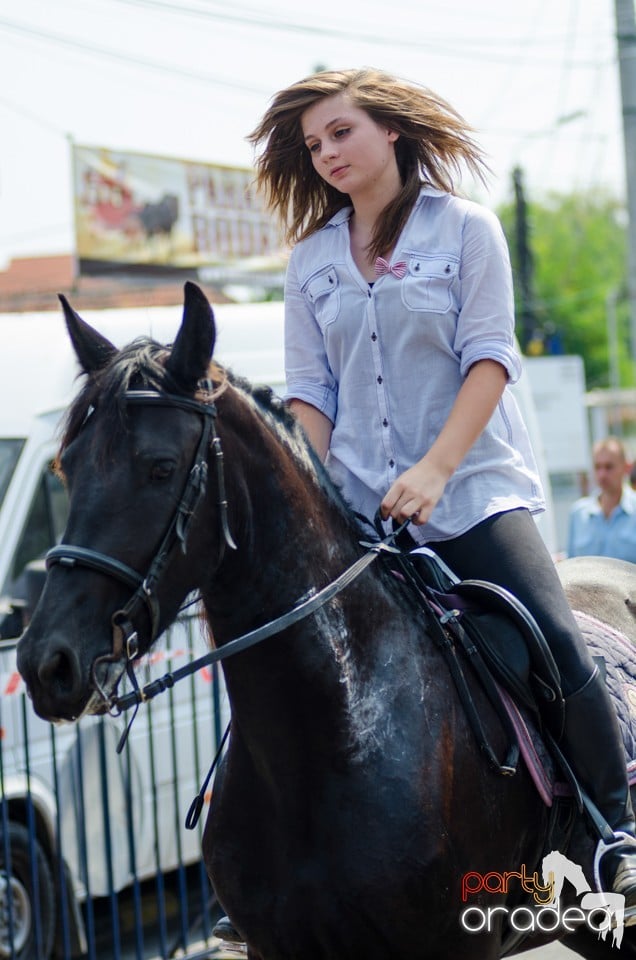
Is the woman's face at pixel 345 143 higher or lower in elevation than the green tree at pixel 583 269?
lower

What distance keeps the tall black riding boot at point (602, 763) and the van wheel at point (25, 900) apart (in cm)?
355

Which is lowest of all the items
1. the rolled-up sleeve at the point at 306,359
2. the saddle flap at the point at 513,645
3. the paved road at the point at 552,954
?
the paved road at the point at 552,954

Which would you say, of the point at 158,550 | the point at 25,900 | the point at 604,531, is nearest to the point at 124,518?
the point at 158,550

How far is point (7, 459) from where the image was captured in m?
6.60

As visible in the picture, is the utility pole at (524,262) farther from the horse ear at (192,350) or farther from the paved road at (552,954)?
the horse ear at (192,350)

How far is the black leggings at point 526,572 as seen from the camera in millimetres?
3367

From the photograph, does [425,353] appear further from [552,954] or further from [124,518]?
[552,954]

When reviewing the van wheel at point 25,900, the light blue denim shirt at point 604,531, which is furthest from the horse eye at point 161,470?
the light blue denim shirt at point 604,531

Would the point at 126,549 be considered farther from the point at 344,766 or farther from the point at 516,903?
the point at 516,903

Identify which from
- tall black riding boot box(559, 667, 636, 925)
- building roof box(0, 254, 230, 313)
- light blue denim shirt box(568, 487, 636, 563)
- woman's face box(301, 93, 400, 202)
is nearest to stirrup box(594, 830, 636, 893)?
tall black riding boot box(559, 667, 636, 925)

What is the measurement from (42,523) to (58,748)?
1.20 m

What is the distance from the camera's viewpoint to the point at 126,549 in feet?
8.75

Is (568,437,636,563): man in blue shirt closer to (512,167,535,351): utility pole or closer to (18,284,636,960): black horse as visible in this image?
(18,284,636,960): black horse

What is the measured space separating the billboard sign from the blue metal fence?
46.6 feet
